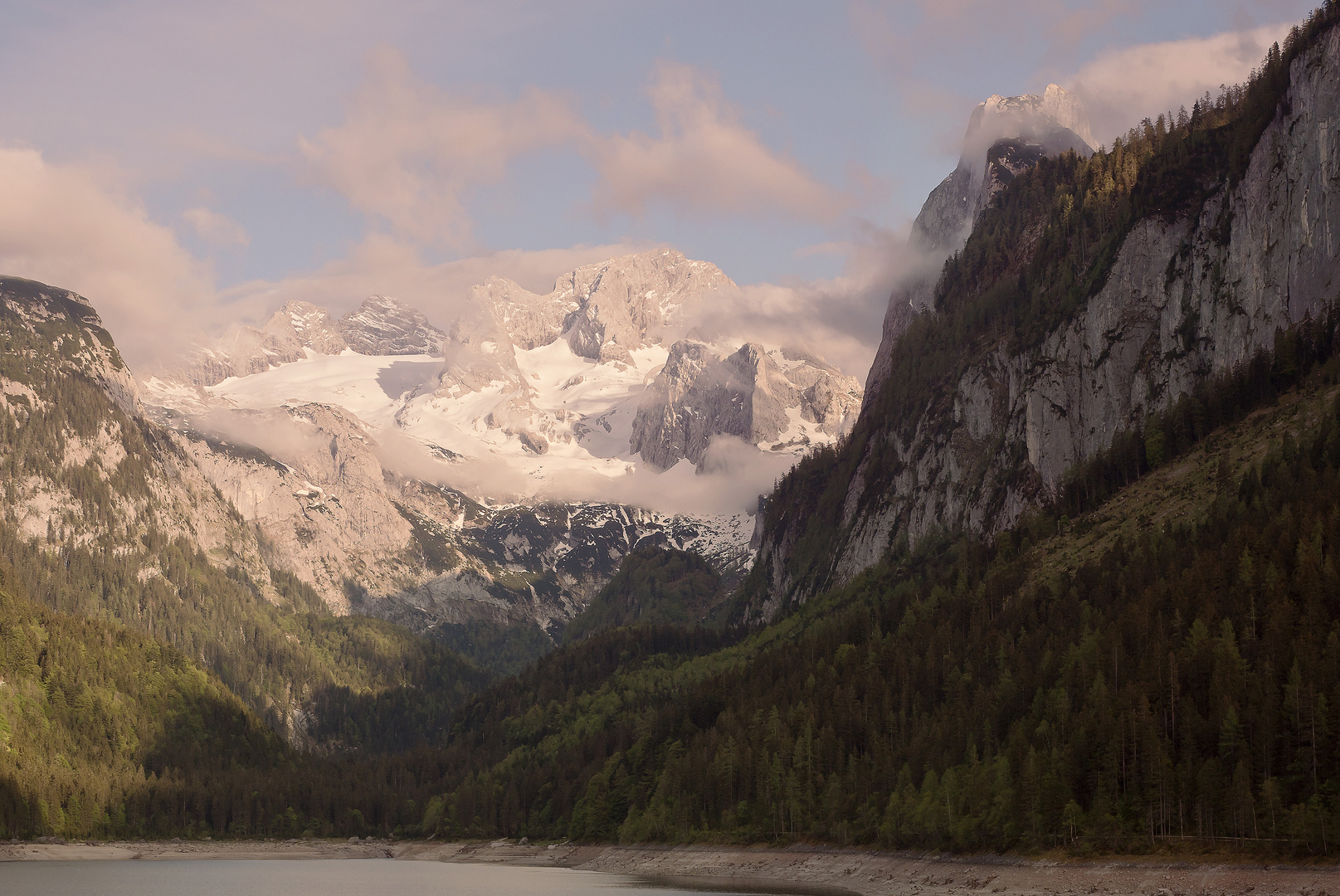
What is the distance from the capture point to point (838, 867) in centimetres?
16050

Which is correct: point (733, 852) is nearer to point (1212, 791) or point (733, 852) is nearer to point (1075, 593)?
point (1075, 593)

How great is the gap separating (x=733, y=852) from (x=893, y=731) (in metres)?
27.7

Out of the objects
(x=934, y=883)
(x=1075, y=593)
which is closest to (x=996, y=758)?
(x=934, y=883)

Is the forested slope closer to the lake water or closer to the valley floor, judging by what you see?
the valley floor

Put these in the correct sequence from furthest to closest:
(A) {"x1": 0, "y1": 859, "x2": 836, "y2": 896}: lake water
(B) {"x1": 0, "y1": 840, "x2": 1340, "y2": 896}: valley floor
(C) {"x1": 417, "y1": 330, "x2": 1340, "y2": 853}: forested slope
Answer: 1. (A) {"x1": 0, "y1": 859, "x2": 836, "y2": 896}: lake water
2. (C) {"x1": 417, "y1": 330, "x2": 1340, "y2": 853}: forested slope
3. (B) {"x1": 0, "y1": 840, "x2": 1340, "y2": 896}: valley floor

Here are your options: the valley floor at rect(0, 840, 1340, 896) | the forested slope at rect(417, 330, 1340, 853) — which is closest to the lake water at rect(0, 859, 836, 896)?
the valley floor at rect(0, 840, 1340, 896)

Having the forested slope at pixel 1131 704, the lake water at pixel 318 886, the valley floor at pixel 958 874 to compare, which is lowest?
the lake water at pixel 318 886

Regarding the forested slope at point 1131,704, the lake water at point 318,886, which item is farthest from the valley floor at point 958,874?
the lake water at point 318,886

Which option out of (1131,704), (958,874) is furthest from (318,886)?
(1131,704)

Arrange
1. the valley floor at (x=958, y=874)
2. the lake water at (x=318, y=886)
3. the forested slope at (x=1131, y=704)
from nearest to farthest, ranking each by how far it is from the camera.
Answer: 1. the valley floor at (x=958, y=874)
2. the forested slope at (x=1131, y=704)
3. the lake water at (x=318, y=886)

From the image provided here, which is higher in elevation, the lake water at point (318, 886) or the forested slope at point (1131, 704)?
the forested slope at point (1131, 704)

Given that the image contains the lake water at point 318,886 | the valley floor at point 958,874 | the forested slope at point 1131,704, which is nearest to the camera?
the valley floor at point 958,874

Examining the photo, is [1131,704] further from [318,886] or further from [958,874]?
[318,886]

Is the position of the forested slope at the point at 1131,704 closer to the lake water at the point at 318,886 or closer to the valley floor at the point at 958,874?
the valley floor at the point at 958,874
